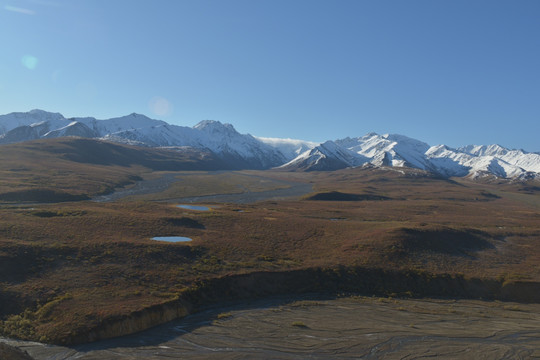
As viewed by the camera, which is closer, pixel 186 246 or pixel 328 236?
pixel 186 246

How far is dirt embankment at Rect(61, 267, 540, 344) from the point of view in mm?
38219

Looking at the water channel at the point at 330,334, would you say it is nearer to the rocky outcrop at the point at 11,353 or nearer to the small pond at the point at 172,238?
the rocky outcrop at the point at 11,353

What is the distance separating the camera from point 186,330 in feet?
99.9

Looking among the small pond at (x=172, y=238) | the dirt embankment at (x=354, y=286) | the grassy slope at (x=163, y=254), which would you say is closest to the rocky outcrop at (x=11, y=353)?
the grassy slope at (x=163, y=254)

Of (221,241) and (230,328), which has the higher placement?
(221,241)

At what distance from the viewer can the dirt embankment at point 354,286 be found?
38219 mm

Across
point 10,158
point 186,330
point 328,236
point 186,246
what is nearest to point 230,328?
point 186,330

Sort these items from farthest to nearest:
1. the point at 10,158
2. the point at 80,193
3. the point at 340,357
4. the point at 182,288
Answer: the point at 10,158
the point at 80,193
the point at 182,288
the point at 340,357

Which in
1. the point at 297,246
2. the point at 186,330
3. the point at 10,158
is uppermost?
the point at 10,158

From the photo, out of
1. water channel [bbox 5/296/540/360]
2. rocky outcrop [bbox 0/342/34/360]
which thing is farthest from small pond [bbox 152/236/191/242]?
rocky outcrop [bbox 0/342/34/360]

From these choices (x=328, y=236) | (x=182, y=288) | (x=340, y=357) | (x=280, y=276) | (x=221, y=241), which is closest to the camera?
(x=340, y=357)

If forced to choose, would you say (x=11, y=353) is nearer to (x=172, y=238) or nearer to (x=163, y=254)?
(x=163, y=254)

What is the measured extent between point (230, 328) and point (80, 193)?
98884 mm

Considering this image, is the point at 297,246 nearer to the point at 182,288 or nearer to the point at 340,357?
the point at 182,288
